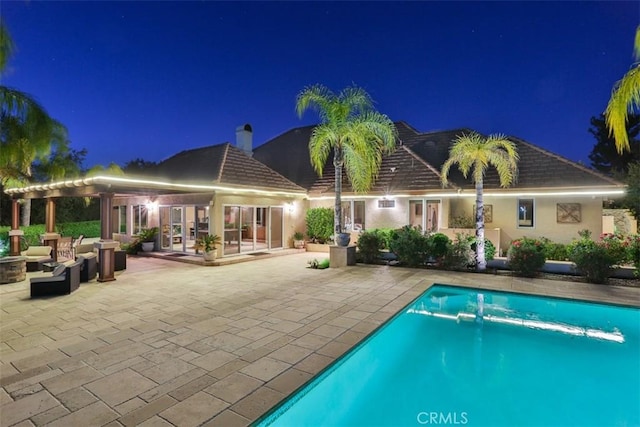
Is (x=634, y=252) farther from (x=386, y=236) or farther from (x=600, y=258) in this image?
(x=386, y=236)

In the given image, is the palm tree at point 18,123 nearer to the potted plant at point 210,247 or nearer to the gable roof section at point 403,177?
the potted plant at point 210,247

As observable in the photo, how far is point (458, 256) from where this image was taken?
472 inches

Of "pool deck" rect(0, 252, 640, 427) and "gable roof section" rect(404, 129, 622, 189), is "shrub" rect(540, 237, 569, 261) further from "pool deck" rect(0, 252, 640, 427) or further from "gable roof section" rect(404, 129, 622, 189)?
"pool deck" rect(0, 252, 640, 427)

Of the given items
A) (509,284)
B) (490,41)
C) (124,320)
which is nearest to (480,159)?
(509,284)

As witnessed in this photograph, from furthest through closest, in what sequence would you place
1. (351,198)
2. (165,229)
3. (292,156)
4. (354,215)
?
1. (292,156)
2. (354,215)
3. (351,198)
4. (165,229)

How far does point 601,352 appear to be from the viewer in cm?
586

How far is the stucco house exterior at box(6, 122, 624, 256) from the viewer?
13711mm

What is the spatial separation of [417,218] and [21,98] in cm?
1813

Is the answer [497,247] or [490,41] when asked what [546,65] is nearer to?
[490,41]

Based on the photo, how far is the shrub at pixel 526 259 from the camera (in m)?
10.9

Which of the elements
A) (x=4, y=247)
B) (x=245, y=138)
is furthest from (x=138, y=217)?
(x=245, y=138)

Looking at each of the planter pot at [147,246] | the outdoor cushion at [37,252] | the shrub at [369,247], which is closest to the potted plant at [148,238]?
the planter pot at [147,246]

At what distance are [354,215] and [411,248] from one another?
620 centimetres

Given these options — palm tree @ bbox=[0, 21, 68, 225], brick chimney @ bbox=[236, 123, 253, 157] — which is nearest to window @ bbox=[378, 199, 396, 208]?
brick chimney @ bbox=[236, 123, 253, 157]
